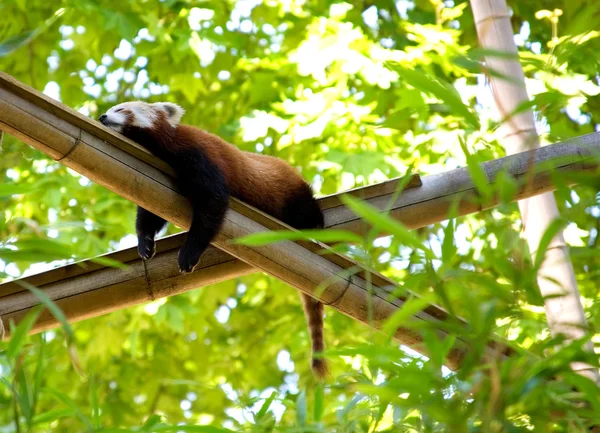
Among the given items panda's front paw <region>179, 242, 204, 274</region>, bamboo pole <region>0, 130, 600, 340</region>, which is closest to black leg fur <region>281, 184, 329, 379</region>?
bamboo pole <region>0, 130, 600, 340</region>

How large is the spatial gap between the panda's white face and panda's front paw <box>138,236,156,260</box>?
1.86 ft

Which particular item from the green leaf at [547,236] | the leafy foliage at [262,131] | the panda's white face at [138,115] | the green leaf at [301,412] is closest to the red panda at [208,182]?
the panda's white face at [138,115]

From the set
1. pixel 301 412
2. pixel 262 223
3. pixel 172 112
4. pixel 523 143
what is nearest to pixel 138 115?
pixel 172 112

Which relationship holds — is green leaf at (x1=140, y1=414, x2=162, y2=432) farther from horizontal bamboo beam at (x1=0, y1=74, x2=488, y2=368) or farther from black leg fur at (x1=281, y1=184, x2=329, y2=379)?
black leg fur at (x1=281, y1=184, x2=329, y2=379)

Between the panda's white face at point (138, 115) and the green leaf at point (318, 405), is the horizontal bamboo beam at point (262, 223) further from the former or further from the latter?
the panda's white face at point (138, 115)

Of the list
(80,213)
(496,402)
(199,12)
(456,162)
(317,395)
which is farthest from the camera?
(80,213)

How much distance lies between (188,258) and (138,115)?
3.07ft

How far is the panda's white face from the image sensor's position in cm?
314

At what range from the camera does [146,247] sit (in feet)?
8.76

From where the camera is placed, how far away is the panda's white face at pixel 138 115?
10.3 ft

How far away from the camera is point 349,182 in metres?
3.96

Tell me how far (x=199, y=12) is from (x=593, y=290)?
8.65 ft

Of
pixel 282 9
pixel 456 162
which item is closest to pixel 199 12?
pixel 282 9

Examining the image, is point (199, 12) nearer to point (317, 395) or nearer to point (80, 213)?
point (80, 213)
